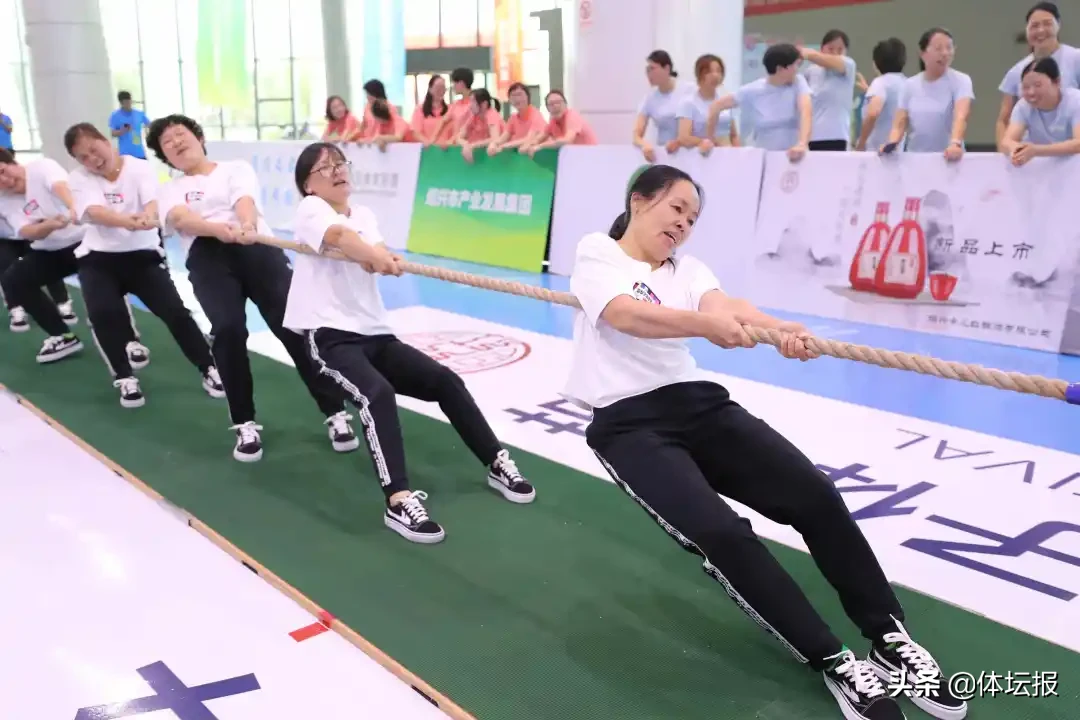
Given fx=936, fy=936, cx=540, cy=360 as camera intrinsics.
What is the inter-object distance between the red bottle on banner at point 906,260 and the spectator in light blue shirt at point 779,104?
799 millimetres

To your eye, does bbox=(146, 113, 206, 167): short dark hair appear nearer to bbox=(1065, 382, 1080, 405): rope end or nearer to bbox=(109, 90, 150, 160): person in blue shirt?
bbox=(1065, 382, 1080, 405): rope end

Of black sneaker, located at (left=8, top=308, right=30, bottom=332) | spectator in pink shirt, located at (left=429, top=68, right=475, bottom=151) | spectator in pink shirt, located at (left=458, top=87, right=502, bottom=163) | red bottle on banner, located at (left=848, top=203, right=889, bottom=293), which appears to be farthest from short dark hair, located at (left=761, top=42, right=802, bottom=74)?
black sneaker, located at (left=8, top=308, right=30, bottom=332)

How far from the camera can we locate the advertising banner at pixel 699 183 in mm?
6148

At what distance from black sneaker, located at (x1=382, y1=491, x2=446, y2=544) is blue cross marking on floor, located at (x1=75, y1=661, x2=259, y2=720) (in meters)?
0.79

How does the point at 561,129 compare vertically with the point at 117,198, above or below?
above

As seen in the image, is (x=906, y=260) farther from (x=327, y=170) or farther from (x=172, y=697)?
(x=172, y=697)

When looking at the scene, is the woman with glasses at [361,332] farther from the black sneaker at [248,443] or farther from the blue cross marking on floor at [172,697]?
the blue cross marking on floor at [172,697]

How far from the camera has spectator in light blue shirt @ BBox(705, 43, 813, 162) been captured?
5945 mm

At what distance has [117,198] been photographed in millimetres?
4543

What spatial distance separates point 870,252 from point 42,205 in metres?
4.68

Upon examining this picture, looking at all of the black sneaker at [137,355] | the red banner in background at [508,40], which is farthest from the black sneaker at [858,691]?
the red banner in background at [508,40]

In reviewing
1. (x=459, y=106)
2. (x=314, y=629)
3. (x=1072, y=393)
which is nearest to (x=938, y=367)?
(x=1072, y=393)

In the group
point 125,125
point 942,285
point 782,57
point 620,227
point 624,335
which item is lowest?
point 942,285

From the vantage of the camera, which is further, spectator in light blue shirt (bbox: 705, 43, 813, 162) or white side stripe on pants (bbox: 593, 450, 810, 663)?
spectator in light blue shirt (bbox: 705, 43, 813, 162)
